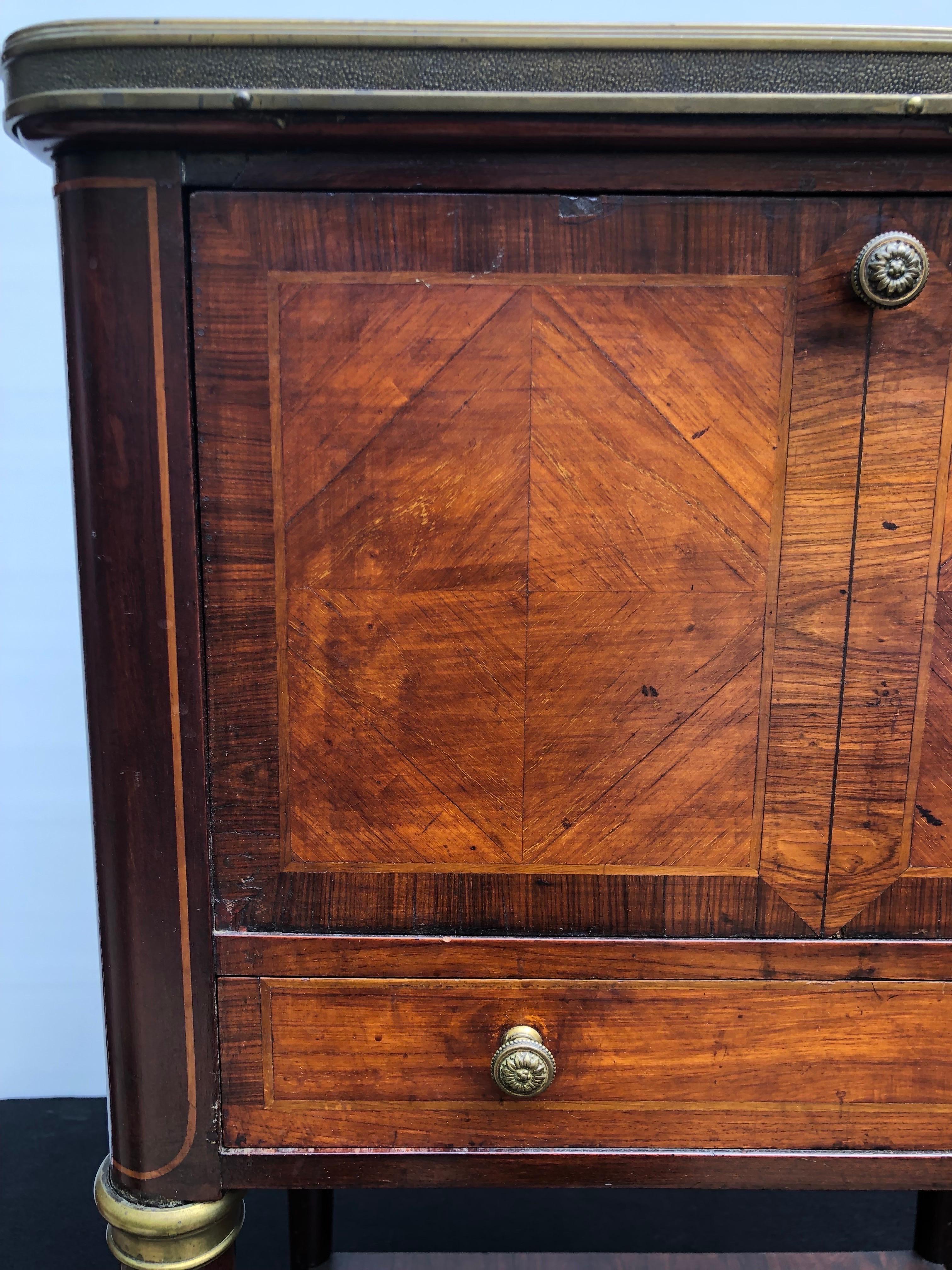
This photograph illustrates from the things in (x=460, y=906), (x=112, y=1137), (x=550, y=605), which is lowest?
(x=112, y=1137)

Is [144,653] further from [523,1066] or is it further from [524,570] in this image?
[523,1066]

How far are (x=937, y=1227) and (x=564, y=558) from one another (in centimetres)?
83

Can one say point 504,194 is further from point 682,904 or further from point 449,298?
point 682,904

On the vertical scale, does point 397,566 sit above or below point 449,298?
below

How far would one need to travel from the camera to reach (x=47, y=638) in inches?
43.8

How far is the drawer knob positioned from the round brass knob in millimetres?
484

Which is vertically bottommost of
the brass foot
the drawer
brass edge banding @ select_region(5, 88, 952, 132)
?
the brass foot

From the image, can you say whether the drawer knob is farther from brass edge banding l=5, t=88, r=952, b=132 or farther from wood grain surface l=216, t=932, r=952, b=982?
brass edge banding l=5, t=88, r=952, b=132

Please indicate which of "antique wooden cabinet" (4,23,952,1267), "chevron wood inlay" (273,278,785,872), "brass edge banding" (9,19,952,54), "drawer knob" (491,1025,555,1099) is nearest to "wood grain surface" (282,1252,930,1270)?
"antique wooden cabinet" (4,23,952,1267)

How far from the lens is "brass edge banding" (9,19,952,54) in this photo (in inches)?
18.4

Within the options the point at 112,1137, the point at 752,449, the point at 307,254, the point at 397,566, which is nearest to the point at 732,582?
the point at 752,449

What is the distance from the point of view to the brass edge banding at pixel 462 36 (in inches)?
18.4

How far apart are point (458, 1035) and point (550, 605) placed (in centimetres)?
28

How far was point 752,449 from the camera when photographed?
1.75ft
